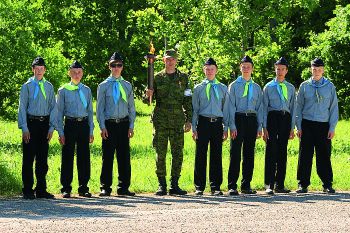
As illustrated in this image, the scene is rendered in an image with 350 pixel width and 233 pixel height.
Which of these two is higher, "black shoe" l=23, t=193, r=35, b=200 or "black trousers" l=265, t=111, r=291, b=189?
"black trousers" l=265, t=111, r=291, b=189

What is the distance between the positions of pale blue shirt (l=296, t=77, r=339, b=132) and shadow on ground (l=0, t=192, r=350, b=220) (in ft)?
3.76

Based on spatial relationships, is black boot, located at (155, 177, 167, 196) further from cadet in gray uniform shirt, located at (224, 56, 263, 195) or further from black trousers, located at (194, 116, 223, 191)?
cadet in gray uniform shirt, located at (224, 56, 263, 195)

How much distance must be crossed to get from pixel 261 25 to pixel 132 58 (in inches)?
1071

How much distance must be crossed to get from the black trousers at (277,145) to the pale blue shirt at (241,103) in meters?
0.21

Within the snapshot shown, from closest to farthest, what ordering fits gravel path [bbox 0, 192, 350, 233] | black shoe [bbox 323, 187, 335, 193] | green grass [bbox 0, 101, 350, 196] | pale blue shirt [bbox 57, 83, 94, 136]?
gravel path [bbox 0, 192, 350, 233] < pale blue shirt [bbox 57, 83, 94, 136] < black shoe [bbox 323, 187, 335, 193] < green grass [bbox 0, 101, 350, 196]

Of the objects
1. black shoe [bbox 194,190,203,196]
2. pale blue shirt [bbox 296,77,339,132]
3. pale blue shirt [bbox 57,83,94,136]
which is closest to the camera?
pale blue shirt [bbox 57,83,94,136]

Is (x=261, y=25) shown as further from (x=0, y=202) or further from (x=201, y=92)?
(x=0, y=202)

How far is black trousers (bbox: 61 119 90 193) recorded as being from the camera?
571 inches

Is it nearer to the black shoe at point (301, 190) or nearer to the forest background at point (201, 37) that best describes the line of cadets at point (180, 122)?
the black shoe at point (301, 190)

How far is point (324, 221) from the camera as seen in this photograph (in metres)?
11.8

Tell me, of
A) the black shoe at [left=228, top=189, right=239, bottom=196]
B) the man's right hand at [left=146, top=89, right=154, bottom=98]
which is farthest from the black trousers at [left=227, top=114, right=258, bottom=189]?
the man's right hand at [left=146, top=89, right=154, bottom=98]

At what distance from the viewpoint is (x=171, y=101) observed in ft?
48.6

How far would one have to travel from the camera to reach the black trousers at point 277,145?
15.2 metres

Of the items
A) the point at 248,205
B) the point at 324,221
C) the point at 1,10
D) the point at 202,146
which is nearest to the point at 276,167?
the point at 202,146
